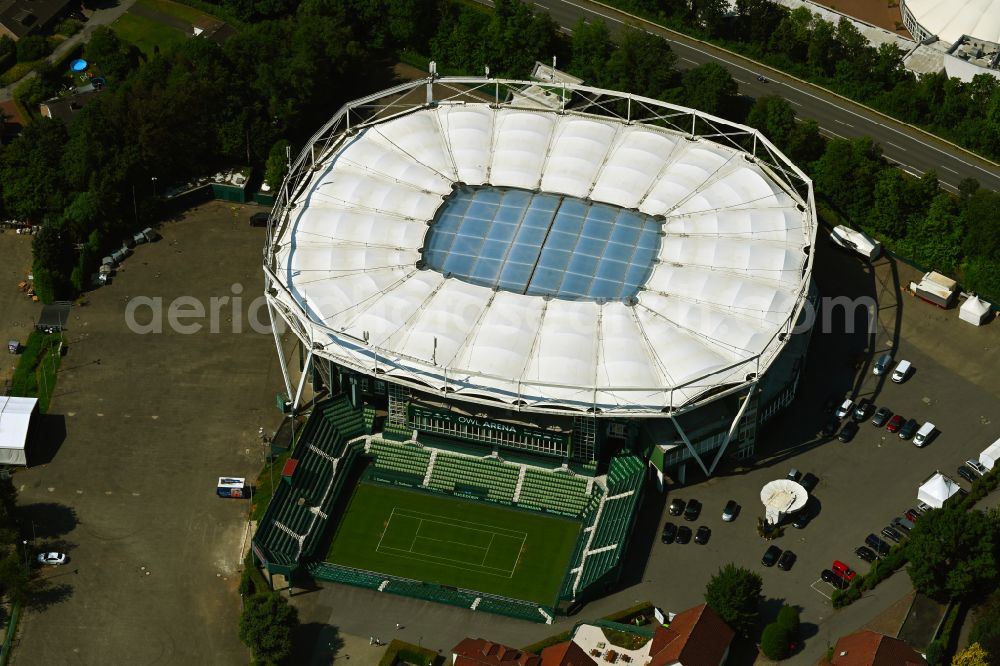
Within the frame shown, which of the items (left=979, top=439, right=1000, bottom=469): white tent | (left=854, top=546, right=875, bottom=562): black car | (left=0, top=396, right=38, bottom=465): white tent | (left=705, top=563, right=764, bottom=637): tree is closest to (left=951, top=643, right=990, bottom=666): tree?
(left=854, top=546, right=875, bottom=562): black car

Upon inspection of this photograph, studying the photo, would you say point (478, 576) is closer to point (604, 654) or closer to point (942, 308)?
point (604, 654)

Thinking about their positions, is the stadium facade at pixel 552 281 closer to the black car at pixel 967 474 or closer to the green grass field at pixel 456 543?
the green grass field at pixel 456 543

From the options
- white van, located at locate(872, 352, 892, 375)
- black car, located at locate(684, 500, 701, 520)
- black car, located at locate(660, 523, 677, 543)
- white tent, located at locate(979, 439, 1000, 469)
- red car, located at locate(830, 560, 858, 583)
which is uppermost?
white van, located at locate(872, 352, 892, 375)

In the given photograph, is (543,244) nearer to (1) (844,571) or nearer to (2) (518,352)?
(2) (518,352)

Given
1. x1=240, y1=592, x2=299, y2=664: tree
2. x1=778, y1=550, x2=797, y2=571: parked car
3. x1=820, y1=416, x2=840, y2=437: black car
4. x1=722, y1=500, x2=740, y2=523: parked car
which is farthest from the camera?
x1=820, y1=416, x2=840, y2=437: black car

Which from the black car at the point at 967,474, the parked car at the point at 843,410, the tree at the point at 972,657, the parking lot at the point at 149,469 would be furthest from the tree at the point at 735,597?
the parking lot at the point at 149,469

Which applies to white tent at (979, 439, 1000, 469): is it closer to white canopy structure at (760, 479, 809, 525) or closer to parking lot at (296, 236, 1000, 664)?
parking lot at (296, 236, 1000, 664)

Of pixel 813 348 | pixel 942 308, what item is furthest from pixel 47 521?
pixel 942 308
